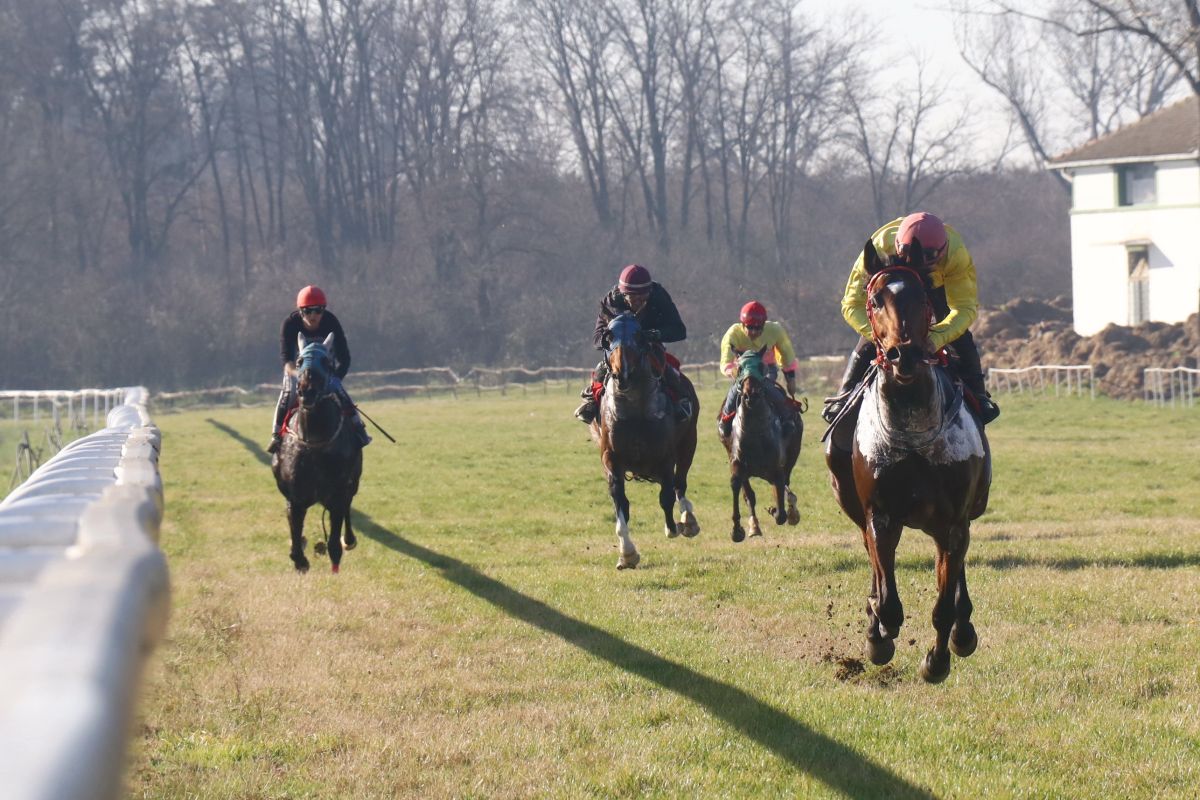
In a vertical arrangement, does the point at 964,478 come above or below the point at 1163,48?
below

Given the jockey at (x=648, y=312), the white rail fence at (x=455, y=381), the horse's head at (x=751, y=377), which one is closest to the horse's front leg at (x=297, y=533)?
the jockey at (x=648, y=312)

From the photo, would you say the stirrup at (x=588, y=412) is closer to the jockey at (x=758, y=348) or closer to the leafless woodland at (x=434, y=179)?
the jockey at (x=758, y=348)

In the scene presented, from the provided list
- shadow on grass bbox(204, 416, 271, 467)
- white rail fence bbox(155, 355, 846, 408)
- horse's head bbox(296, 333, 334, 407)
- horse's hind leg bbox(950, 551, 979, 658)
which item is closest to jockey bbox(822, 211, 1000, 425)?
horse's hind leg bbox(950, 551, 979, 658)

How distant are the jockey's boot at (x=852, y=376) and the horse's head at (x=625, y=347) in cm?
289

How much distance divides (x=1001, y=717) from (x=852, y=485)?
2116 mm

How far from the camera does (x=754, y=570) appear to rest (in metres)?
12.1

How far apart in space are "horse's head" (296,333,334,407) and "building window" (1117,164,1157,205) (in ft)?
131

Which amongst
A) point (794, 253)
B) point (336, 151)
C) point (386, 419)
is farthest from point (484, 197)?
point (386, 419)

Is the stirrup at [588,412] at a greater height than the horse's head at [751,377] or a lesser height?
lesser

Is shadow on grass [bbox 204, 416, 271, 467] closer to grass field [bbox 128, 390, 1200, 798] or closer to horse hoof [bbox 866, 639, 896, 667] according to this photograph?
grass field [bbox 128, 390, 1200, 798]

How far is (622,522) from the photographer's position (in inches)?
490

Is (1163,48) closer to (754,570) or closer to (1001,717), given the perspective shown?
(754,570)

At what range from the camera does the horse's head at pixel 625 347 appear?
39.0 ft

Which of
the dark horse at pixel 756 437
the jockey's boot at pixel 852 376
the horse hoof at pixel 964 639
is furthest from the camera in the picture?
the dark horse at pixel 756 437
